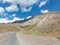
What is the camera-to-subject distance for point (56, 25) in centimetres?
8900
